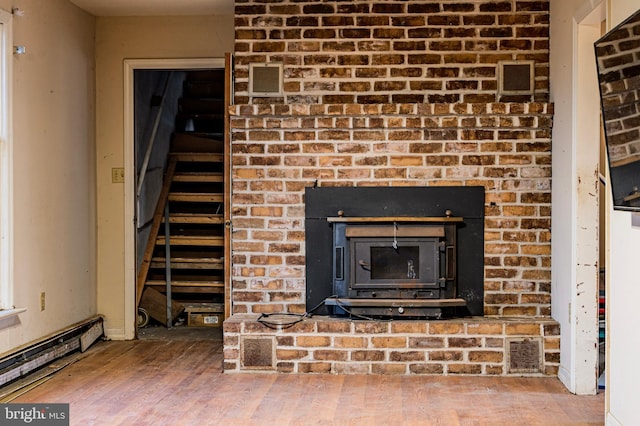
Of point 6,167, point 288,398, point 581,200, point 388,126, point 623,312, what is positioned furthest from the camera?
point 388,126

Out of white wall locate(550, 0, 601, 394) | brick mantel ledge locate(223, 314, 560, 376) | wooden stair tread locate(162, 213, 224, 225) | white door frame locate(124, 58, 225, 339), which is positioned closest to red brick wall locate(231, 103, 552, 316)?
brick mantel ledge locate(223, 314, 560, 376)

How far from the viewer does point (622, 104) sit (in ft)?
9.75

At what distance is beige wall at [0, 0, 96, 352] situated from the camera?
14.7 feet

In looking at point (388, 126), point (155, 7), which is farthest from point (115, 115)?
point (388, 126)

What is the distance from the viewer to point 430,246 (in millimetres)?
4652

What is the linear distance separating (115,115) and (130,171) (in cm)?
43

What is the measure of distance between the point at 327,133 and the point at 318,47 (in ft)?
1.82

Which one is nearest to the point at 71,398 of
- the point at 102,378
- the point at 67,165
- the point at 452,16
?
the point at 102,378

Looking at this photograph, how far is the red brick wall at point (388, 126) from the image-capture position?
15.6ft

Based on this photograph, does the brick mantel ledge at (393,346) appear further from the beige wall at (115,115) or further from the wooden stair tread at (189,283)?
the wooden stair tread at (189,283)

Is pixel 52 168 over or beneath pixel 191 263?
over

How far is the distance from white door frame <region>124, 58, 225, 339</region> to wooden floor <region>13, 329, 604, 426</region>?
2.44 feet

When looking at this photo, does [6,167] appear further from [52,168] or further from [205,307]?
[205,307]

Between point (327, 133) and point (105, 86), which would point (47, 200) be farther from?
point (327, 133)
